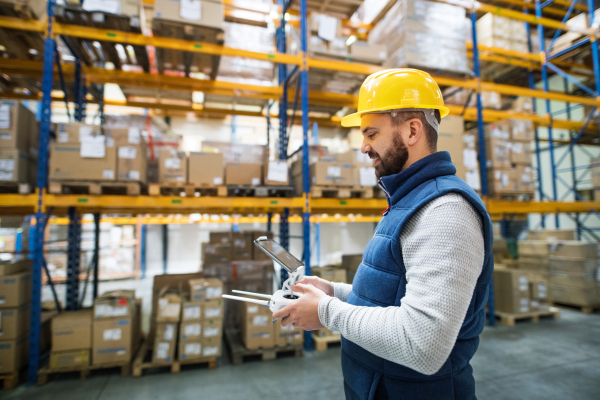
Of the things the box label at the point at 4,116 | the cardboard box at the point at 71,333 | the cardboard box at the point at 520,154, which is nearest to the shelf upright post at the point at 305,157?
the cardboard box at the point at 71,333

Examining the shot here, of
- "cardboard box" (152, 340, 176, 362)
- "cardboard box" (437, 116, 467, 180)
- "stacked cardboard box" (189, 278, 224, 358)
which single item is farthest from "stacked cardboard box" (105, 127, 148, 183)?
"cardboard box" (437, 116, 467, 180)

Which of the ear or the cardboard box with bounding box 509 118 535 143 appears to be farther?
the cardboard box with bounding box 509 118 535 143

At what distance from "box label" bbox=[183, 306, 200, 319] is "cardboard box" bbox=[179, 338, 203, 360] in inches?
A: 10.5

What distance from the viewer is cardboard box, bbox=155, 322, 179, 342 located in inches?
144

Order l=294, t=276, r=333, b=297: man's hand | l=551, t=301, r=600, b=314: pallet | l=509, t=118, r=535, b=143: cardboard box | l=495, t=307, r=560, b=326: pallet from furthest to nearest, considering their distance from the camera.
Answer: l=551, t=301, r=600, b=314: pallet < l=509, t=118, r=535, b=143: cardboard box < l=495, t=307, r=560, b=326: pallet < l=294, t=276, r=333, b=297: man's hand

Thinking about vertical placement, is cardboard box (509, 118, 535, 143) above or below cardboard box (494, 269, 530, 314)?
above

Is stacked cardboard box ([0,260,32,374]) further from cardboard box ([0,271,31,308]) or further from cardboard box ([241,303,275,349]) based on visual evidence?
cardboard box ([241,303,275,349])

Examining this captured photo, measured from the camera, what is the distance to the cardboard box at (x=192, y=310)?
3.72 metres

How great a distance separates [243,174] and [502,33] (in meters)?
6.14

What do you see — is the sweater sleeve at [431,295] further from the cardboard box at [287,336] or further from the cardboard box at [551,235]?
the cardboard box at [551,235]

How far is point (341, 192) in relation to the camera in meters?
4.41

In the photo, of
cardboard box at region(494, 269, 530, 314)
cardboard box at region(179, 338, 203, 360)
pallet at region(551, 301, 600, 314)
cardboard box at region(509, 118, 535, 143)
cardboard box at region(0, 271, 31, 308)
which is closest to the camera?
cardboard box at region(0, 271, 31, 308)

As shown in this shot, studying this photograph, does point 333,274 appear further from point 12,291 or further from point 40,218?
point 12,291

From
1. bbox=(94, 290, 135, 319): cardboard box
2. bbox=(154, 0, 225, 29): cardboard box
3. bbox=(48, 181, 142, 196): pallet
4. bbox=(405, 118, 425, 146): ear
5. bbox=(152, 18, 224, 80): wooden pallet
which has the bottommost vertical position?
bbox=(94, 290, 135, 319): cardboard box
